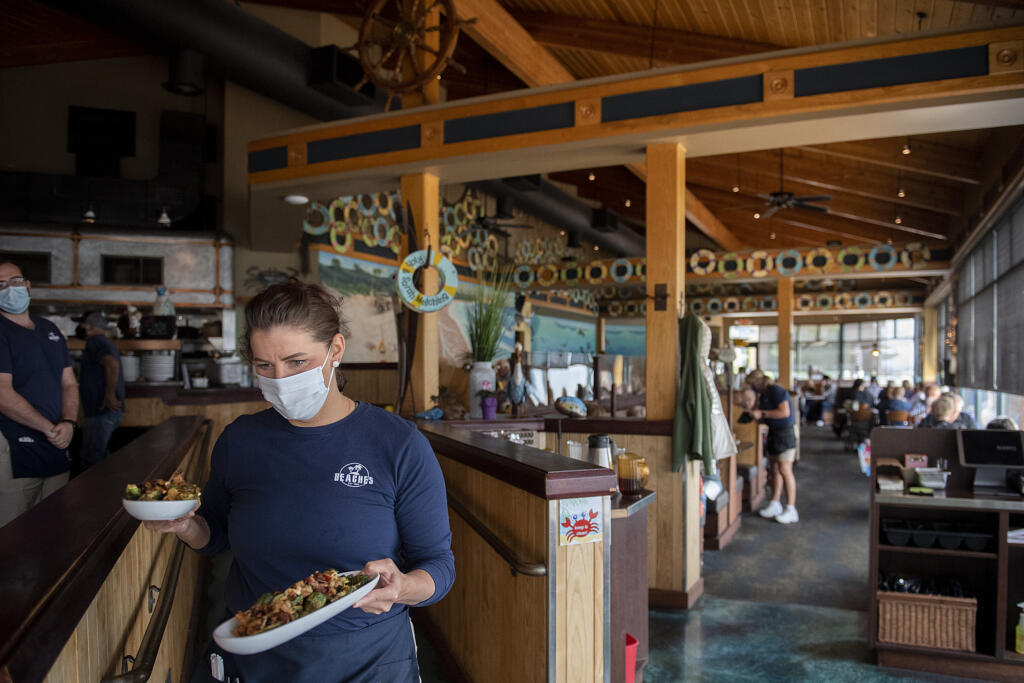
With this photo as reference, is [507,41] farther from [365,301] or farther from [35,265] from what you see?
[35,265]

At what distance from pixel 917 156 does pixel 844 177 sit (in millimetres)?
1789

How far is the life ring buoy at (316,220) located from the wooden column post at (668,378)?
544 centimetres

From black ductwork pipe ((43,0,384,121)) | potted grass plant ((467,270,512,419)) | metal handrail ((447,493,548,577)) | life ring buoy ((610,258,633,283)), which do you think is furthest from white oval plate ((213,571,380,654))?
life ring buoy ((610,258,633,283))

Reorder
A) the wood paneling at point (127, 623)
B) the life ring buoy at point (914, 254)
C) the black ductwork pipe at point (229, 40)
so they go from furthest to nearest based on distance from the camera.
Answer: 1. the life ring buoy at point (914, 254)
2. the black ductwork pipe at point (229, 40)
3. the wood paneling at point (127, 623)

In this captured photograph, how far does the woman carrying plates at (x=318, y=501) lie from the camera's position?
150 centimetres

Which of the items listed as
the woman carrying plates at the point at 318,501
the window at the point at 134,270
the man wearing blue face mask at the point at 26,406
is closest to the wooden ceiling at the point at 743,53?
the window at the point at 134,270

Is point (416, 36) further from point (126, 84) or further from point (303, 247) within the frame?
point (126, 84)

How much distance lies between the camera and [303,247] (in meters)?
9.30

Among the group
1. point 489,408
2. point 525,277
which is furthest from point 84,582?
point 525,277

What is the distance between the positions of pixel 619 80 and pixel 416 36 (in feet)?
5.87

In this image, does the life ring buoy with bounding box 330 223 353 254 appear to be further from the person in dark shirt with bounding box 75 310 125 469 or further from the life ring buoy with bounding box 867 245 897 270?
the life ring buoy with bounding box 867 245 897 270

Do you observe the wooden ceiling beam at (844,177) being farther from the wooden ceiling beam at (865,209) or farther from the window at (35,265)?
the window at (35,265)

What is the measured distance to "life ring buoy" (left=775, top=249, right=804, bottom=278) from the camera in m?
12.2

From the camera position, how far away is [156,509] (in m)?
1.47
